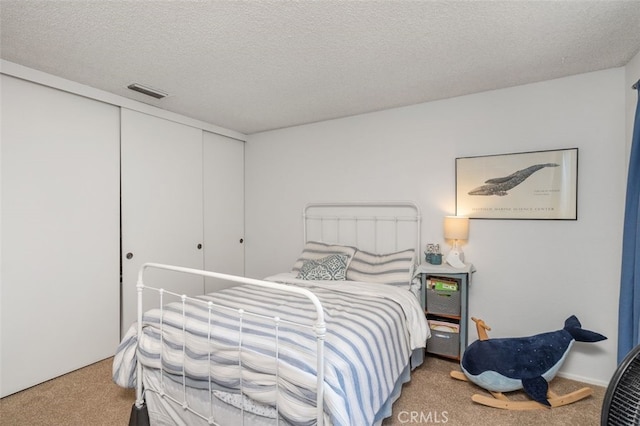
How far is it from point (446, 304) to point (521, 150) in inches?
55.6

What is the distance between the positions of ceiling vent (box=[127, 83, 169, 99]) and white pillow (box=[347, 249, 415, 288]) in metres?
2.30

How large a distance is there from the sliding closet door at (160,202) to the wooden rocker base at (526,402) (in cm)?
291

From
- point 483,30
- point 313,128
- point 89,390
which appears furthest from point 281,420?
point 313,128

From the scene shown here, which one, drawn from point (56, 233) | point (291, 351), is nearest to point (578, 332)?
point (291, 351)

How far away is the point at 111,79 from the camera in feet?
7.79

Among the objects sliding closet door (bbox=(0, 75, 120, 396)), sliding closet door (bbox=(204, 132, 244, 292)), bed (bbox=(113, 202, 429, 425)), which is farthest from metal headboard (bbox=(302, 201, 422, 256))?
sliding closet door (bbox=(0, 75, 120, 396))

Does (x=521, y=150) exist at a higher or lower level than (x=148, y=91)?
lower

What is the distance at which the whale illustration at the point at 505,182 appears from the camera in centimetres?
242

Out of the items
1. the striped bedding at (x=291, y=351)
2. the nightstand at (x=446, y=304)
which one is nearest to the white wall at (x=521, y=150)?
the nightstand at (x=446, y=304)

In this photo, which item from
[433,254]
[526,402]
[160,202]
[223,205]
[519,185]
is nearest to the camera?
[526,402]

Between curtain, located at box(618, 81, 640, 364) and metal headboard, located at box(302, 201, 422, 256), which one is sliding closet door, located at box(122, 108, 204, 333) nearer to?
metal headboard, located at box(302, 201, 422, 256)

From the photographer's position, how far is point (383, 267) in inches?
108

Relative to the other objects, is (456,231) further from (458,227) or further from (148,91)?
(148,91)

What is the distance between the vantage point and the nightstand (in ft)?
8.14
